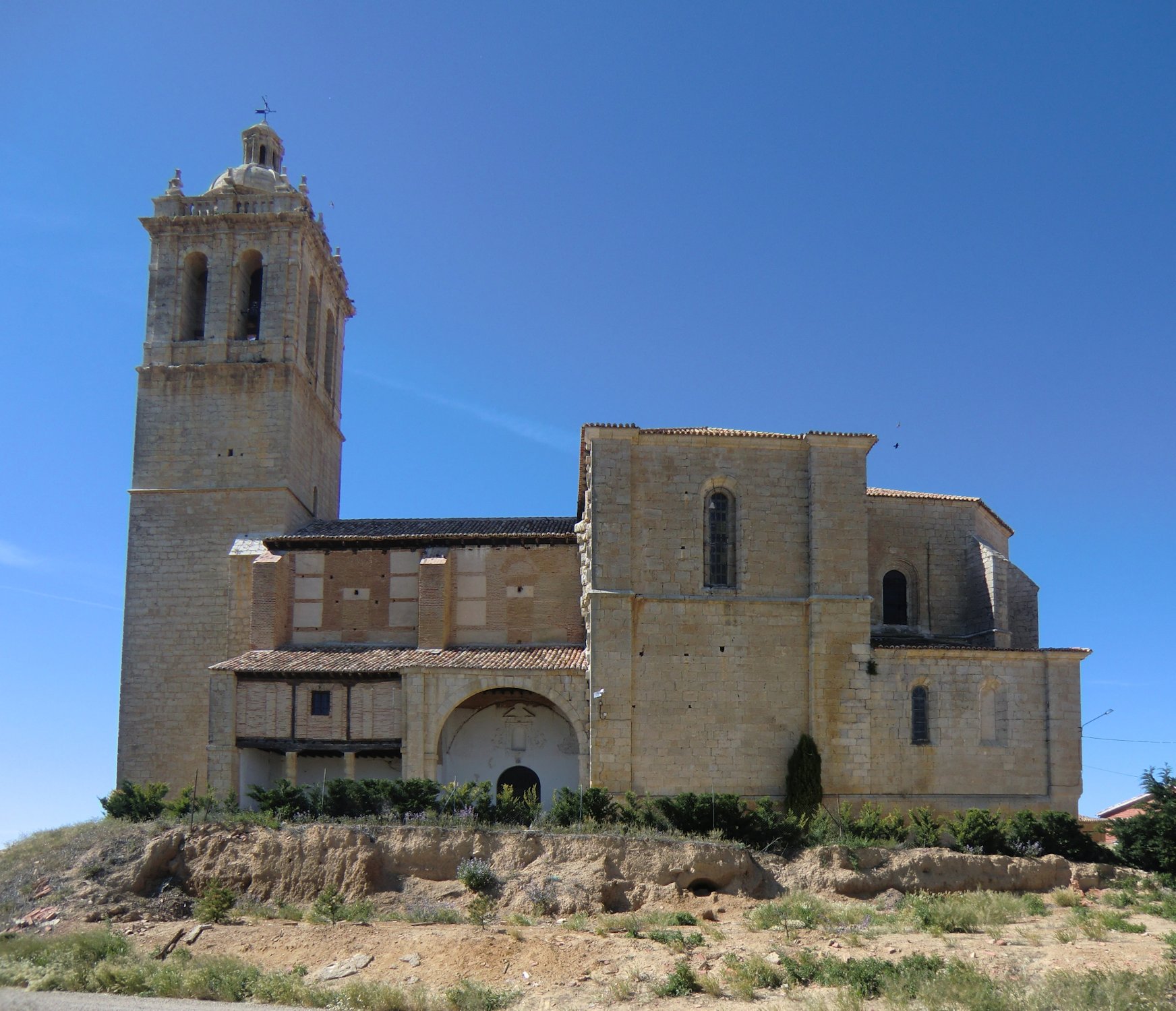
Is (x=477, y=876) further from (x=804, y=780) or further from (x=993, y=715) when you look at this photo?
(x=993, y=715)

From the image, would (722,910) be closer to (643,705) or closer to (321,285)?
(643,705)

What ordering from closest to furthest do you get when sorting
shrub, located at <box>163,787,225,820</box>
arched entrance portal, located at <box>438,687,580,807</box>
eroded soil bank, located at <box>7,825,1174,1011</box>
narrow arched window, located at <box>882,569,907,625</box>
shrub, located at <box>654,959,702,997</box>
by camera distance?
shrub, located at <box>654,959,702,997</box>, eroded soil bank, located at <box>7,825,1174,1011</box>, shrub, located at <box>163,787,225,820</box>, arched entrance portal, located at <box>438,687,580,807</box>, narrow arched window, located at <box>882,569,907,625</box>

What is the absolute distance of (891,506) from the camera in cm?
3011

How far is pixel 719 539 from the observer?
27.0m

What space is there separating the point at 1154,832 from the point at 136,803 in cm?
2142

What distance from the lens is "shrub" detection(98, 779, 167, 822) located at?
25.6 meters

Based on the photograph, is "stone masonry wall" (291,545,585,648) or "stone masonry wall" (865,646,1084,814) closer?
"stone masonry wall" (865,646,1084,814)

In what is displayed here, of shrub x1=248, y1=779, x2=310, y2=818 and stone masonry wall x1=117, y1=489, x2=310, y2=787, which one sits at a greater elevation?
stone masonry wall x1=117, y1=489, x2=310, y2=787

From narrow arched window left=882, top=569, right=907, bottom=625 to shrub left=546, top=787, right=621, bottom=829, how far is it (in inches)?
379

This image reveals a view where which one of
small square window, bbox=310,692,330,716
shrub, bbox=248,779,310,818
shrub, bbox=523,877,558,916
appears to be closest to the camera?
shrub, bbox=523,877,558,916

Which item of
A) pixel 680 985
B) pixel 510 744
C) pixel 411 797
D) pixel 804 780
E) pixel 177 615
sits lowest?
pixel 680 985

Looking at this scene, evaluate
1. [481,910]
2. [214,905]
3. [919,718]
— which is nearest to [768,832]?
[919,718]

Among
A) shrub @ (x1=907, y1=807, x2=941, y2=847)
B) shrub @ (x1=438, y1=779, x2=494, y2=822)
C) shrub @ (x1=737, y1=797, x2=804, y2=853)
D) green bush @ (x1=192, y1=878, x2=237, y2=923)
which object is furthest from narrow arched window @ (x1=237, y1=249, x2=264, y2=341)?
shrub @ (x1=907, y1=807, x2=941, y2=847)

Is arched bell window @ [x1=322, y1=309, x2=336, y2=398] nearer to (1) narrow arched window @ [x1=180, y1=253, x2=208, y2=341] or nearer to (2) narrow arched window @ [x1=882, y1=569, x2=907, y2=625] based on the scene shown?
(1) narrow arched window @ [x1=180, y1=253, x2=208, y2=341]
